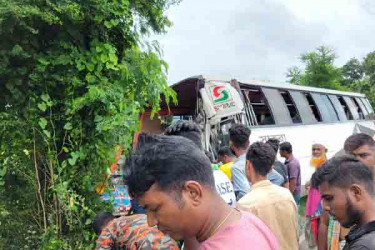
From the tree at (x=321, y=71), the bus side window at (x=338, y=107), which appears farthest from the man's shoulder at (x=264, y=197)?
the tree at (x=321, y=71)

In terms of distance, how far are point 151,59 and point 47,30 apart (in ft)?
3.42

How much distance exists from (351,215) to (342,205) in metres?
0.07

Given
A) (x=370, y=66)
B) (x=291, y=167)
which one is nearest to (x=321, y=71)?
(x=370, y=66)

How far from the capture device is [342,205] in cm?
191

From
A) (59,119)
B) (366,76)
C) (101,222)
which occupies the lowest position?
(101,222)

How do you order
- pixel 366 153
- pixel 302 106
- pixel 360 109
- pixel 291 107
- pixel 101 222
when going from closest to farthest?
pixel 101 222
pixel 366 153
pixel 302 106
pixel 291 107
pixel 360 109

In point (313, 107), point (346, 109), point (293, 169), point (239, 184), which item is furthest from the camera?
point (346, 109)

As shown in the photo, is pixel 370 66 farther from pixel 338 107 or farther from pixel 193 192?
pixel 193 192

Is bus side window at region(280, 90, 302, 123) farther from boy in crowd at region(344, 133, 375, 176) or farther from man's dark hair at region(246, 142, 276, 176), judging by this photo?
man's dark hair at region(246, 142, 276, 176)

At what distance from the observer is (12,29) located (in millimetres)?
3008

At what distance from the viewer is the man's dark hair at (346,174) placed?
1929 millimetres

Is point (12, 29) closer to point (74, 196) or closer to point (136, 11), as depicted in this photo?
point (136, 11)

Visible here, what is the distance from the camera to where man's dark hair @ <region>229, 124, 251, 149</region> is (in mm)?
3883

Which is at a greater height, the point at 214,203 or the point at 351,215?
the point at 214,203
